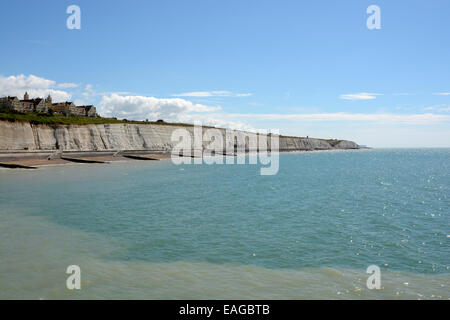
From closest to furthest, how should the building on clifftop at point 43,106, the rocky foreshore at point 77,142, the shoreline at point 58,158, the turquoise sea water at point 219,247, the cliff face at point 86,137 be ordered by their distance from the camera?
the turquoise sea water at point 219,247, the shoreline at point 58,158, the rocky foreshore at point 77,142, the cliff face at point 86,137, the building on clifftop at point 43,106

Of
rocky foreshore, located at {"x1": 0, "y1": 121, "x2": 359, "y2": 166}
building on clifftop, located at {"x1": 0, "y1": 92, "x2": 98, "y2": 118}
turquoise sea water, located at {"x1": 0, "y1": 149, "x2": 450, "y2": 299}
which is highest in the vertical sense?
building on clifftop, located at {"x1": 0, "y1": 92, "x2": 98, "y2": 118}

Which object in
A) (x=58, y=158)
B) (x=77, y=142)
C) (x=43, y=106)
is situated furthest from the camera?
(x=43, y=106)

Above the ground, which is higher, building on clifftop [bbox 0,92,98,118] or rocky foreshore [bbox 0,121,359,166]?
building on clifftop [bbox 0,92,98,118]

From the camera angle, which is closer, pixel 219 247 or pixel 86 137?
pixel 219 247

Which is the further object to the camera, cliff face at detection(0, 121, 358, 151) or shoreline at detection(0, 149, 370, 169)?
cliff face at detection(0, 121, 358, 151)

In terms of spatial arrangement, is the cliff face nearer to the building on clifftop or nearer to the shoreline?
the shoreline

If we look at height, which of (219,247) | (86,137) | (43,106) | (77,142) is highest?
(43,106)

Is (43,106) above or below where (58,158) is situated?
above

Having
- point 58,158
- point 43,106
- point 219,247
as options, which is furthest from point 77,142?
point 219,247

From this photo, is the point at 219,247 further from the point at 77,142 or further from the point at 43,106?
the point at 43,106

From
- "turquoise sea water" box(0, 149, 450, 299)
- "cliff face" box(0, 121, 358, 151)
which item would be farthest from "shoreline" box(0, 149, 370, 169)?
"turquoise sea water" box(0, 149, 450, 299)

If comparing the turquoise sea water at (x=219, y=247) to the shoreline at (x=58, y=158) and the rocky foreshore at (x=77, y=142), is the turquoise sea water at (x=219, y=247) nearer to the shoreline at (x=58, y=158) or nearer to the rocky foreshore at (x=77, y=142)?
the shoreline at (x=58, y=158)

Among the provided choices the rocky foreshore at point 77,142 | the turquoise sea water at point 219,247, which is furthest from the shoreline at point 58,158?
the turquoise sea water at point 219,247
